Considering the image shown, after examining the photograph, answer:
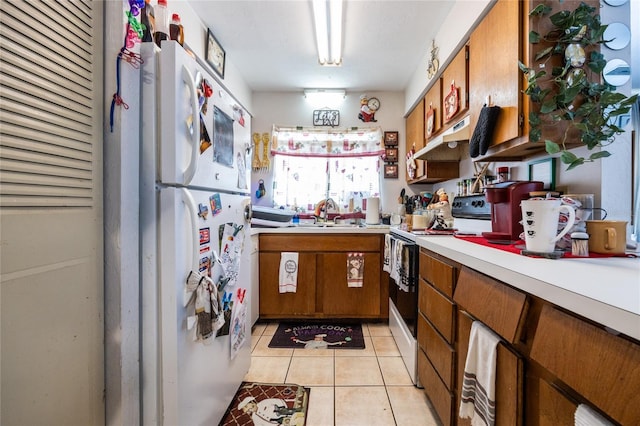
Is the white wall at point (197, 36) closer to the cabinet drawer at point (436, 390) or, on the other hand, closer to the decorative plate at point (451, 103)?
the decorative plate at point (451, 103)

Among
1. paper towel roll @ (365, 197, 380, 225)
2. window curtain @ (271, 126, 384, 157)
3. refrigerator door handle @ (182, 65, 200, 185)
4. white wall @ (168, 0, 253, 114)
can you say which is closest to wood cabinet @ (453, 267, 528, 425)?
refrigerator door handle @ (182, 65, 200, 185)

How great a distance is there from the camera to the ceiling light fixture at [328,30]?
1.80 meters

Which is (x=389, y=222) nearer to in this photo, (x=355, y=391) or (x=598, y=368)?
(x=355, y=391)

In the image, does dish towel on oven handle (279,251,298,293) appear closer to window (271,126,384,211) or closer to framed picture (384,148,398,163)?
window (271,126,384,211)

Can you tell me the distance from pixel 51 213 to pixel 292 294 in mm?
2084

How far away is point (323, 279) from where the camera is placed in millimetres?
2631

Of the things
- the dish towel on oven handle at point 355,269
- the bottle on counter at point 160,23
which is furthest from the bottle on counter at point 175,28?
the dish towel on oven handle at point 355,269

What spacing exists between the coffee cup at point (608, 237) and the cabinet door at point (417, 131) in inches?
66.2

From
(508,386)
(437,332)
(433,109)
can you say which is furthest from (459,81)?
(508,386)

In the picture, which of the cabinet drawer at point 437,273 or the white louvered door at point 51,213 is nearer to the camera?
the white louvered door at point 51,213

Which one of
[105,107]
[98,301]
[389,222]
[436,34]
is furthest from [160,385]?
[436,34]

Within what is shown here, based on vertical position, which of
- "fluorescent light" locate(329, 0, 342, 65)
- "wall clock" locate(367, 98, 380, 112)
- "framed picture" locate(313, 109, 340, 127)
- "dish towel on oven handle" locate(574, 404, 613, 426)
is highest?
"fluorescent light" locate(329, 0, 342, 65)

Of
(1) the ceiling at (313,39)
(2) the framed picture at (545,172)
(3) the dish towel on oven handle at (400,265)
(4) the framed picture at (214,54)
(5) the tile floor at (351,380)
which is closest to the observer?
(2) the framed picture at (545,172)

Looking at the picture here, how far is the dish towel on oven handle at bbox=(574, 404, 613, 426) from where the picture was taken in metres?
0.48
